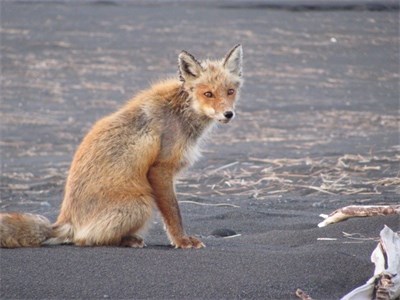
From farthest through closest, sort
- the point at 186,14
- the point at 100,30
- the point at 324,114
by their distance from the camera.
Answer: the point at 186,14 < the point at 100,30 < the point at 324,114

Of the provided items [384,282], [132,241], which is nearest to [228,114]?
[132,241]

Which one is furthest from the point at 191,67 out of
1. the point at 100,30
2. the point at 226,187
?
the point at 100,30

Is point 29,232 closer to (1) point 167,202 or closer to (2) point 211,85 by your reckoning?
(1) point 167,202

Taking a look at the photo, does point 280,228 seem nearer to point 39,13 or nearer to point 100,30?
point 100,30

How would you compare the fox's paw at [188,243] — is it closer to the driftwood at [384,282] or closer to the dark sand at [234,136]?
the dark sand at [234,136]

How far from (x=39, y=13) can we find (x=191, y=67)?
19722 mm

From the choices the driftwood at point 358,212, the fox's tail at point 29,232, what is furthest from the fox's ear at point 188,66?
the driftwood at point 358,212

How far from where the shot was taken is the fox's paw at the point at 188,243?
746 cm

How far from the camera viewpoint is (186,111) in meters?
7.89

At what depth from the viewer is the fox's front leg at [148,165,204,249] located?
298 inches

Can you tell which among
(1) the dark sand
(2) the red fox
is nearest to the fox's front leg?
(2) the red fox

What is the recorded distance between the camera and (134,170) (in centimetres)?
754

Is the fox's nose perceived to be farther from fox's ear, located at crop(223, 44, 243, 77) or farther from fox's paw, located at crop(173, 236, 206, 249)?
fox's paw, located at crop(173, 236, 206, 249)

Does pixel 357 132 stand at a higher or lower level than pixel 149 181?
lower
